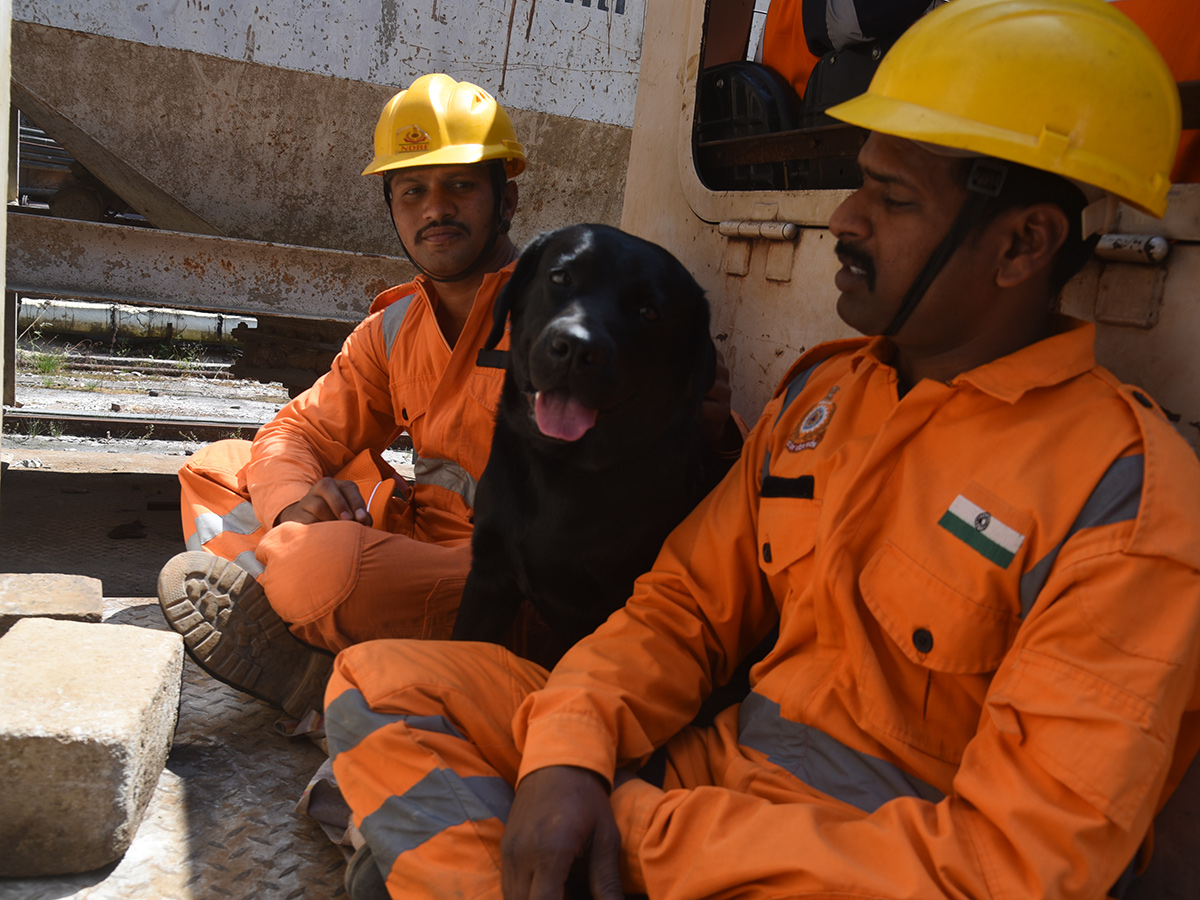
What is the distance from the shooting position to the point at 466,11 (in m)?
4.54

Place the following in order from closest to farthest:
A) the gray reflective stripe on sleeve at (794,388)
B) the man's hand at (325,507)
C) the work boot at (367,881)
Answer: the work boot at (367,881) → the gray reflective stripe on sleeve at (794,388) → the man's hand at (325,507)

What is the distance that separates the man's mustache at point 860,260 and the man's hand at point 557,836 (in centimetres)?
88

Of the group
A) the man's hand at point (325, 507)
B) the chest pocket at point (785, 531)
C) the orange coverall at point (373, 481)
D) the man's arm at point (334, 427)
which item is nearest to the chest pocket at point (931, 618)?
the chest pocket at point (785, 531)

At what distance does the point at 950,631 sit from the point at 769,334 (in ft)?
4.14

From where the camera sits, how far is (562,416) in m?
1.81

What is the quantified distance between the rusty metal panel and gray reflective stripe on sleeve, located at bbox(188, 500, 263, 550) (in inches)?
74.3

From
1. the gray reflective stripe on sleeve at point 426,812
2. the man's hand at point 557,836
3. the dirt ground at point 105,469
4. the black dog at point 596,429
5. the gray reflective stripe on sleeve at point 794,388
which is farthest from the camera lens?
the dirt ground at point 105,469

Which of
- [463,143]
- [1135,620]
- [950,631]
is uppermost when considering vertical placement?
[463,143]

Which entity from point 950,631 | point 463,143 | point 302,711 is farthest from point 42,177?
point 950,631

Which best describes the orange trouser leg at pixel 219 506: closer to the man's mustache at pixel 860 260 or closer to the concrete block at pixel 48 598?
the concrete block at pixel 48 598

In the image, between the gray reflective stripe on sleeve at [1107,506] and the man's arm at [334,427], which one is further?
the man's arm at [334,427]

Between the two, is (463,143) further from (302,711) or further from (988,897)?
(988,897)

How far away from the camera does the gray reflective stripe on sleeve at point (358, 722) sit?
142 centimetres

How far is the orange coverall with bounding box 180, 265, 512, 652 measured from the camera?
2.27m
